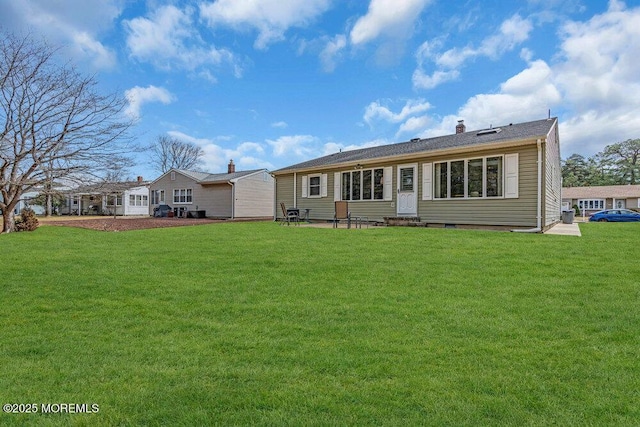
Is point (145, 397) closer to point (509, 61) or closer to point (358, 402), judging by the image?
point (358, 402)

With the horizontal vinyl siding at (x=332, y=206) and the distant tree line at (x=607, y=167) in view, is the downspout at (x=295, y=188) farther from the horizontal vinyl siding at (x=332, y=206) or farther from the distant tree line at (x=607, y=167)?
the distant tree line at (x=607, y=167)

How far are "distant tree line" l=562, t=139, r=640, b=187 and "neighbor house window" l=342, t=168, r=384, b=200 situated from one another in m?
46.2

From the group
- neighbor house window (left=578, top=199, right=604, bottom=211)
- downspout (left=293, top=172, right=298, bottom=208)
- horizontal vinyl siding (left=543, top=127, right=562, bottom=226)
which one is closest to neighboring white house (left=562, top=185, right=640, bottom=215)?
neighbor house window (left=578, top=199, right=604, bottom=211)

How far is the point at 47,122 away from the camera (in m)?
12.8

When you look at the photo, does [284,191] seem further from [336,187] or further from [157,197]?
[157,197]

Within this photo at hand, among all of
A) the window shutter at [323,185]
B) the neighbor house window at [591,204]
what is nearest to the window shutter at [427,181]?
the window shutter at [323,185]

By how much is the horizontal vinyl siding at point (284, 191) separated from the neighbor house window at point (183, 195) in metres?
11.6

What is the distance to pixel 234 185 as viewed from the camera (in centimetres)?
2450

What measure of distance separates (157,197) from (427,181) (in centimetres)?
2412

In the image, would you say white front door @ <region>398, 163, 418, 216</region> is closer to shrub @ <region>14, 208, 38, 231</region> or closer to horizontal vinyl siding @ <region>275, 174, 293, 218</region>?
horizontal vinyl siding @ <region>275, 174, 293, 218</region>

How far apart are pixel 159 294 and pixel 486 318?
12.0 feet

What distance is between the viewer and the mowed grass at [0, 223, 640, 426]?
2.01 metres

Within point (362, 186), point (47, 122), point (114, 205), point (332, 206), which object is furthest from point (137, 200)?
point (362, 186)

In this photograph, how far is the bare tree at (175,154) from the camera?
146 feet
